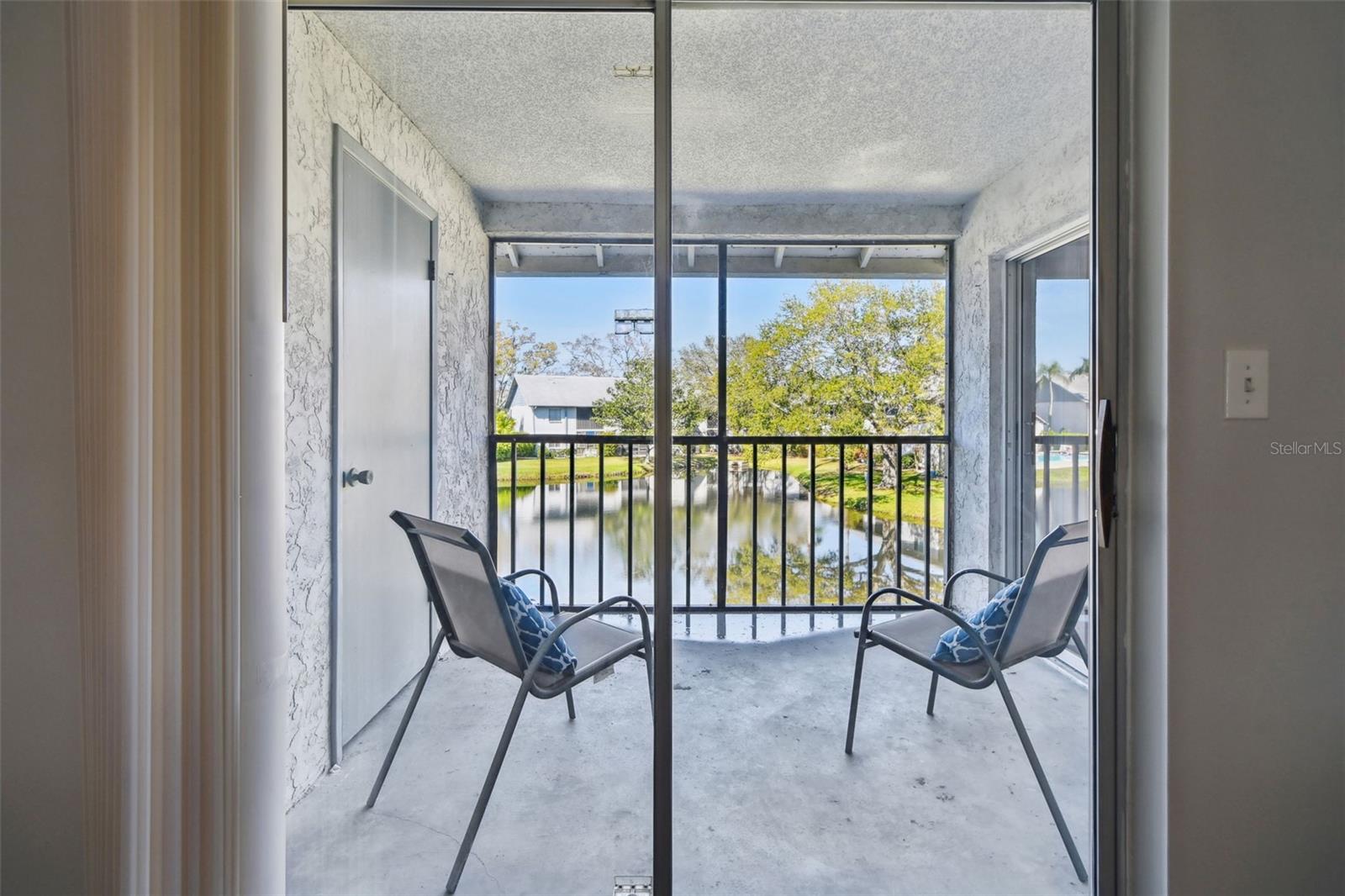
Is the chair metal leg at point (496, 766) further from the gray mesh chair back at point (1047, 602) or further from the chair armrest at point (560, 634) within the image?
the gray mesh chair back at point (1047, 602)

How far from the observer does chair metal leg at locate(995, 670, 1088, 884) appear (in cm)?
123

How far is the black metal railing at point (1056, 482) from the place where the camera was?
4.96ft

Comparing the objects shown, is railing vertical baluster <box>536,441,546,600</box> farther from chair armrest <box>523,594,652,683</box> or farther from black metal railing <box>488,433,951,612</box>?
black metal railing <box>488,433,951,612</box>

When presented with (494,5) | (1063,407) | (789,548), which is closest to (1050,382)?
(1063,407)

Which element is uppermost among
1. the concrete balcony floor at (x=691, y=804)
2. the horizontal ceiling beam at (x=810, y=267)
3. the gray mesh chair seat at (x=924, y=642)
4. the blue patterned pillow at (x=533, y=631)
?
the horizontal ceiling beam at (x=810, y=267)

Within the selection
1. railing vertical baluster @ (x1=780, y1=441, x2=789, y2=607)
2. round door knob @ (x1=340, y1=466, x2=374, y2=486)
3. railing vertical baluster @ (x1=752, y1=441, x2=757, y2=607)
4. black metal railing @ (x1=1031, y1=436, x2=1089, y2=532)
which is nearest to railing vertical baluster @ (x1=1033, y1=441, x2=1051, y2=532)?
black metal railing @ (x1=1031, y1=436, x2=1089, y2=532)

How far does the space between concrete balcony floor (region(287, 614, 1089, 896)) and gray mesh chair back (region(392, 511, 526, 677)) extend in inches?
2.5

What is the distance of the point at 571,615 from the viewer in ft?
4.47
